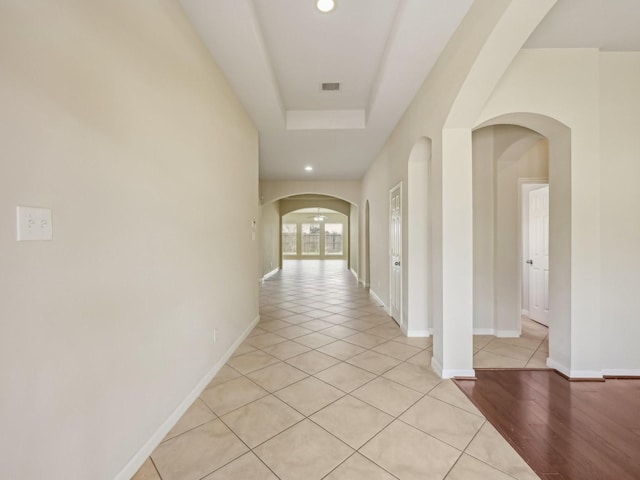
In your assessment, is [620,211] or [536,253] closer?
[620,211]

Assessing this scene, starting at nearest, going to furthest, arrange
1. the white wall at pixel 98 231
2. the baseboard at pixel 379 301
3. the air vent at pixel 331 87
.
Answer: the white wall at pixel 98 231, the air vent at pixel 331 87, the baseboard at pixel 379 301

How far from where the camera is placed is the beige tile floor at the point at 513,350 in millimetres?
2820

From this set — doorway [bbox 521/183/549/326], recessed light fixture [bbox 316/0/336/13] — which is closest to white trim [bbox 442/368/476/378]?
doorway [bbox 521/183/549/326]

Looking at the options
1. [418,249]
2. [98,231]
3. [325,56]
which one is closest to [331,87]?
[325,56]

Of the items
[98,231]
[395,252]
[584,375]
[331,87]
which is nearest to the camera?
[98,231]

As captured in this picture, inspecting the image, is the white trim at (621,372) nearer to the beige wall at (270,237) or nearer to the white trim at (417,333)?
the white trim at (417,333)

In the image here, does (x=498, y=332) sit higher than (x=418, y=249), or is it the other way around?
(x=418, y=249)

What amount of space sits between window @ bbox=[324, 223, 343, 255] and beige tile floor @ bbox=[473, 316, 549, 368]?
12.5 metres

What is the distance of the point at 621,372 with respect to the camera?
253 centimetres

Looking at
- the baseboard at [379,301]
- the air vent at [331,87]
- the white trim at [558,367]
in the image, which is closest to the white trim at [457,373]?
the white trim at [558,367]

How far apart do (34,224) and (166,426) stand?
1.48 m

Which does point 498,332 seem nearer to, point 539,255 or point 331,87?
point 539,255

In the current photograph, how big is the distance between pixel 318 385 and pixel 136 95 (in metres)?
2.43

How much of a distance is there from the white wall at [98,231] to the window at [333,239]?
1386cm
